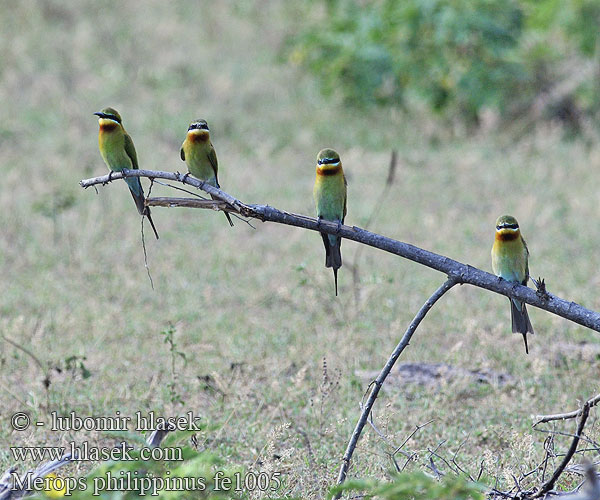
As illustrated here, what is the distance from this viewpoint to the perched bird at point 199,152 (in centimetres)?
380

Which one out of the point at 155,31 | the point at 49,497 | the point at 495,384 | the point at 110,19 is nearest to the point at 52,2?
the point at 110,19

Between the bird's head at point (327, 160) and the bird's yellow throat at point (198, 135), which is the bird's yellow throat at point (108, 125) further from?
the bird's head at point (327, 160)

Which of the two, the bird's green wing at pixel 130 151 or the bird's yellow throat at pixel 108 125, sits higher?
the bird's yellow throat at pixel 108 125

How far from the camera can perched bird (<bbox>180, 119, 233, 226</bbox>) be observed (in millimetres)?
3797

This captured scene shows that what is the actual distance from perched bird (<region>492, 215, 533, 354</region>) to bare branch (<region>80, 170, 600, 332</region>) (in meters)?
0.67

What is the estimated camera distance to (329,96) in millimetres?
10195

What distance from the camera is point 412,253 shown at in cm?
298

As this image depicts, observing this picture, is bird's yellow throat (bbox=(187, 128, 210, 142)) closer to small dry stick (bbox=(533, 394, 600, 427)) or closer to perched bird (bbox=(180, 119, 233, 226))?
perched bird (bbox=(180, 119, 233, 226))

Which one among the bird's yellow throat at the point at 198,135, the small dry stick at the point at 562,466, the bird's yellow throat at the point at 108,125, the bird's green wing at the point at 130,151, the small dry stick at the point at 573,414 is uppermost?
the bird's yellow throat at the point at 108,125

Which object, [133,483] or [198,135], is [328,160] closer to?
[198,135]

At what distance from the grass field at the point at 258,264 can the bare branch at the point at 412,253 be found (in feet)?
2.12

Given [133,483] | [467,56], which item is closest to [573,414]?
[133,483]

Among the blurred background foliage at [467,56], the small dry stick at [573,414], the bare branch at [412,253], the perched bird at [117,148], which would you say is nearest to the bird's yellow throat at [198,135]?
the perched bird at [117,148]

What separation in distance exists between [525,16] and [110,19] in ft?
20.7
